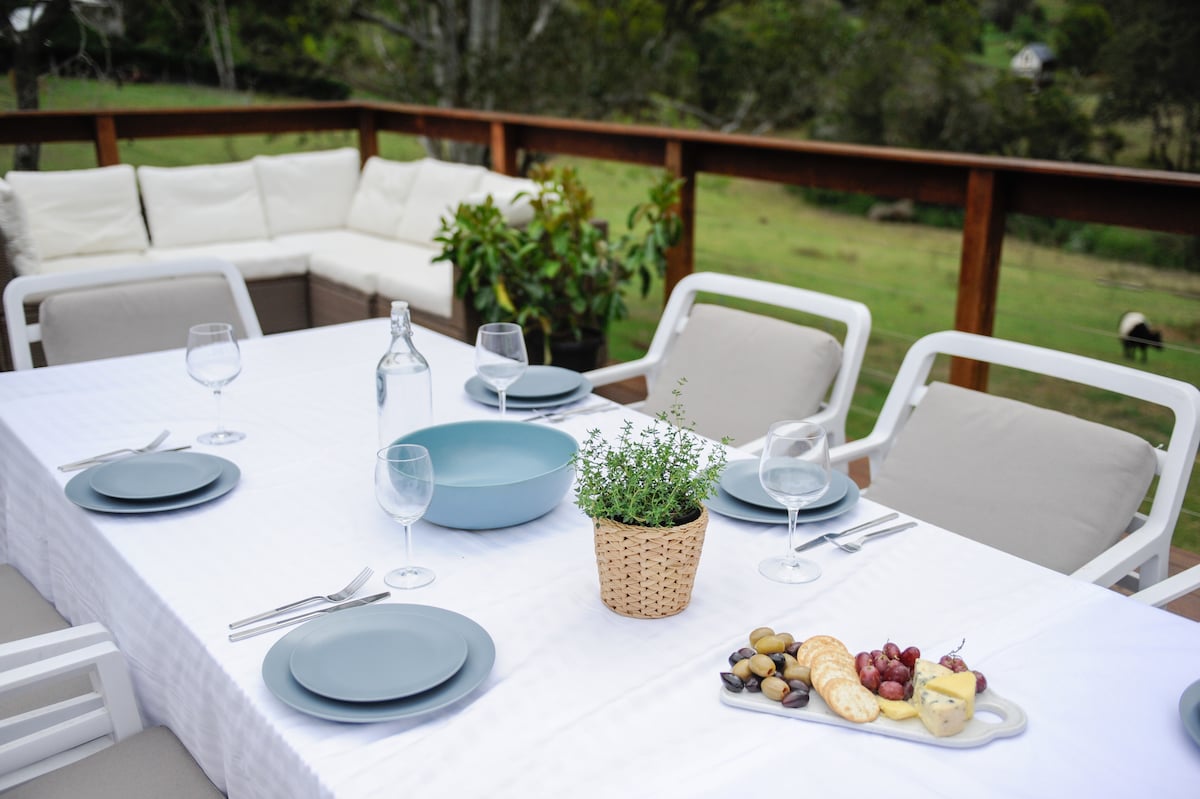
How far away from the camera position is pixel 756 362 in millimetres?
2326

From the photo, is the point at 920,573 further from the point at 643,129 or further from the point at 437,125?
the point at 437,125

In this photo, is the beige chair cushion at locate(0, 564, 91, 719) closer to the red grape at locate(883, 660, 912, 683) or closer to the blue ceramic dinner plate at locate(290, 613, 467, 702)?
the blue ceramic dinner plate at locate(290, 613, 467, 702)

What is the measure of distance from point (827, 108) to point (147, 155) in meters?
7.21

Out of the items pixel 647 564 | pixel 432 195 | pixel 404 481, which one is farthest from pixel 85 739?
pixel 432 195

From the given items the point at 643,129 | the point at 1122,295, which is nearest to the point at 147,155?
the point at 643,129

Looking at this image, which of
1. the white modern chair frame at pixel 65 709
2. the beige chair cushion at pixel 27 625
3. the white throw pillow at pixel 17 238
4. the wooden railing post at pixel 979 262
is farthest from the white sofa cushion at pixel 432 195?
the white modern chair frame at pixel 65 709

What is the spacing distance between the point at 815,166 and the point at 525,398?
2169 millimetres

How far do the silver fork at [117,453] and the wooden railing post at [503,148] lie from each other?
375 centimetres

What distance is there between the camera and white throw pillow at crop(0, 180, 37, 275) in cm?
422

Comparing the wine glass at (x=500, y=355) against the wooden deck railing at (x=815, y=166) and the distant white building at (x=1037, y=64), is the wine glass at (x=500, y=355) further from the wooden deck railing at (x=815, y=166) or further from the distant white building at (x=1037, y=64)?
the distant white building at (x=1037, y=64)

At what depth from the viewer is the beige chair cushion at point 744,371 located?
2.24 meters

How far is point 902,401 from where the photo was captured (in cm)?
204

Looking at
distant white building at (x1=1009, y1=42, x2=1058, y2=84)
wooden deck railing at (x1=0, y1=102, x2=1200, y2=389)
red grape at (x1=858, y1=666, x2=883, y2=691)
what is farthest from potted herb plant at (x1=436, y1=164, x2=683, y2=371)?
distant white building at (x1=1009, y1=42, x2=1058, y2=84)

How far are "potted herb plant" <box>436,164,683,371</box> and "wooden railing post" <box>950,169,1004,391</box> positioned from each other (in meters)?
1.19
